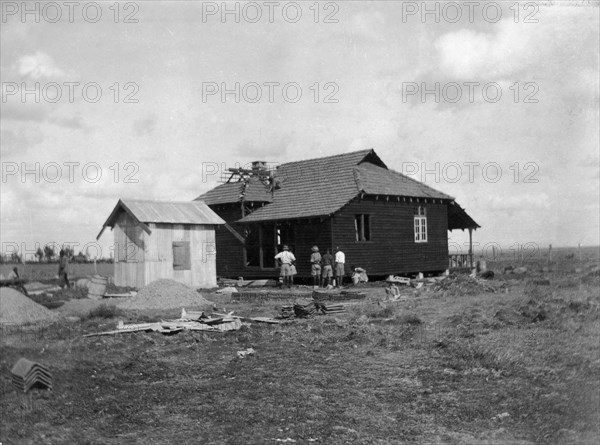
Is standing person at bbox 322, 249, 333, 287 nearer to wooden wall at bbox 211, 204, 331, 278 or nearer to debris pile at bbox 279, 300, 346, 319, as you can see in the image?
wooden wall at bbox 211, 204, 331, 278

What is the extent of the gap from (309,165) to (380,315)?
54.2 feet

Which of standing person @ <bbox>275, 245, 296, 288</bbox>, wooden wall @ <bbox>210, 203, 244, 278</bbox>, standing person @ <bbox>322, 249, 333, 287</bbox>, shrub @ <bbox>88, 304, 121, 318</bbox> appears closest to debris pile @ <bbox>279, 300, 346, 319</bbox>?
shrub @ <bbox>88, 304, 121, 318</bbox>

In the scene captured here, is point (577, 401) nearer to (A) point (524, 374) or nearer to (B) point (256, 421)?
(A) point (524, 374)

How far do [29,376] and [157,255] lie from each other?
16.4m

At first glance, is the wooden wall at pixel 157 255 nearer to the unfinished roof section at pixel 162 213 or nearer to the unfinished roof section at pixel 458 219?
the unfinished roof section at pixel 162 213

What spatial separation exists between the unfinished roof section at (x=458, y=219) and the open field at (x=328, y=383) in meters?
18.4

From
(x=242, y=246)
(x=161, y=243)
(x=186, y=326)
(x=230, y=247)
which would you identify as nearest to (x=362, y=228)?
(x=242, y=246)

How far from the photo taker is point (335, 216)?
2606cm

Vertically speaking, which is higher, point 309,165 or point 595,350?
point 309,165

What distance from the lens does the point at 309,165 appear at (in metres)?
31.3

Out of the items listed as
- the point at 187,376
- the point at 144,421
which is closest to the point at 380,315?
the point at 187,376

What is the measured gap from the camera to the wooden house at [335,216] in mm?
26891

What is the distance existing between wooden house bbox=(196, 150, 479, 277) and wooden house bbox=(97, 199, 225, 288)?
3.73 m

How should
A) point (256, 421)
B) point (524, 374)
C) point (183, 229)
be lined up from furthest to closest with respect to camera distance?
point (183, 229) → point (524, 374) → point (256, 421)
